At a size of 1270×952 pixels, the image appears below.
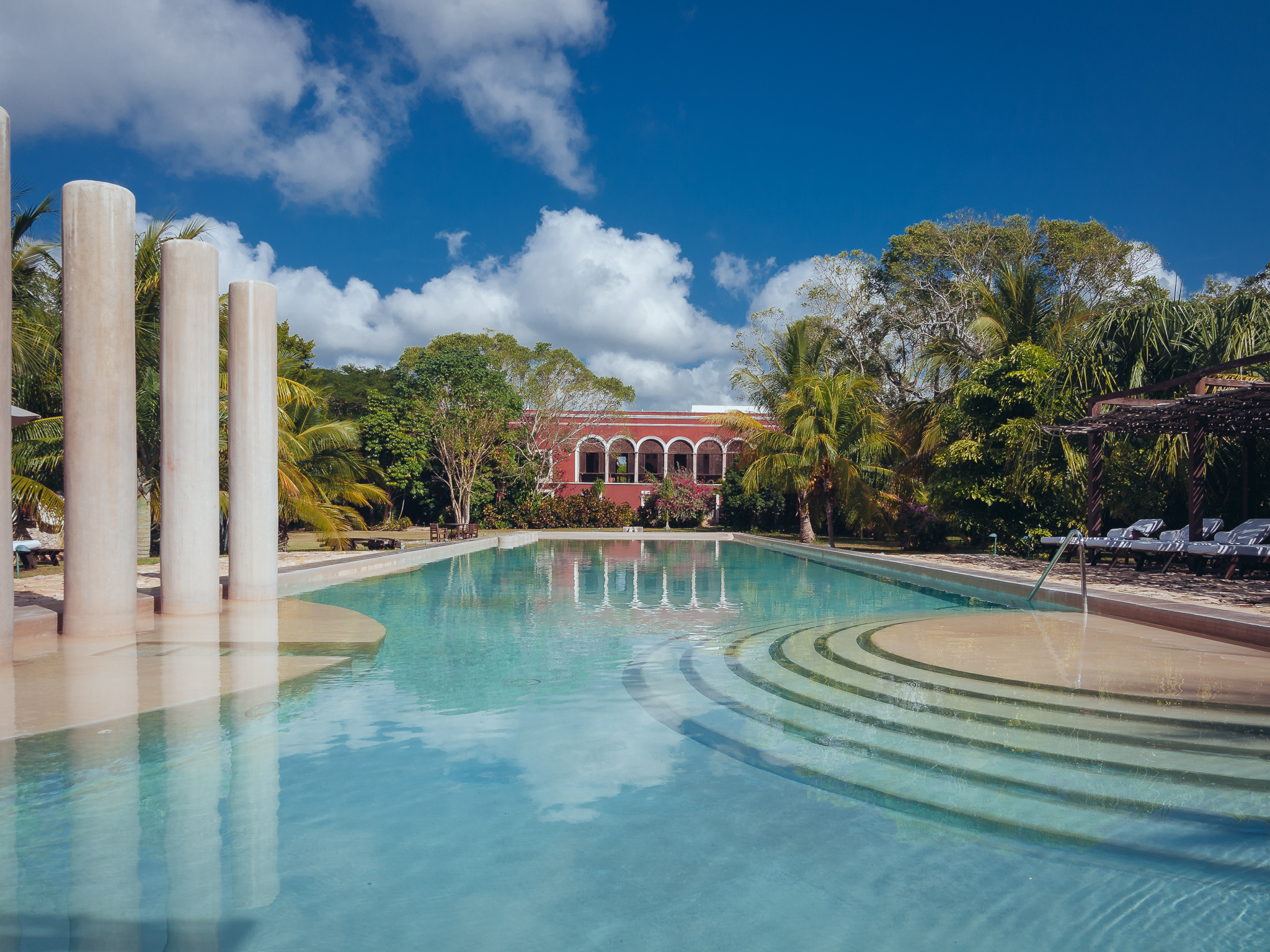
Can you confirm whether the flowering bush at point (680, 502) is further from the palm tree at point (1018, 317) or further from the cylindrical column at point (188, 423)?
the cylindrical column at point (188, 423)

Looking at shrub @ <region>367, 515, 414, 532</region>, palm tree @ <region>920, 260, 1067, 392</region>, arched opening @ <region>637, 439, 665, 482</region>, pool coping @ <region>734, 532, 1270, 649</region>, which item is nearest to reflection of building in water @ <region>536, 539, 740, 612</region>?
pool coping @ <region>734, 532, 1270, 649</region>

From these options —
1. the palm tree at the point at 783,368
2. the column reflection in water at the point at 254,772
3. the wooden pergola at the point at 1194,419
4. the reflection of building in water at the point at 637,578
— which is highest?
the palm tree at the point at 783,368

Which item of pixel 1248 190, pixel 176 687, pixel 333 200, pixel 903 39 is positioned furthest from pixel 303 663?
pixel 1248 190

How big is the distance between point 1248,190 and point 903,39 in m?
11.3

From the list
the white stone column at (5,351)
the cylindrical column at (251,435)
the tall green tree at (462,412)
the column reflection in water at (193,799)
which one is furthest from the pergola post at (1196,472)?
the tall green tree at (462,412)

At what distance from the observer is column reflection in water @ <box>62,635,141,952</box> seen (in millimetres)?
2338

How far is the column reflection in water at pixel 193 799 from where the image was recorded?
7.80 feet

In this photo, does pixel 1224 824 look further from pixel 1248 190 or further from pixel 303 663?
pixel 1248 190

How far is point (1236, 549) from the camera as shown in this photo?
9711mm

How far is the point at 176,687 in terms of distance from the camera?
4.82m

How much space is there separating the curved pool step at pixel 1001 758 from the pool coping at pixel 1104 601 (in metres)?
2.60

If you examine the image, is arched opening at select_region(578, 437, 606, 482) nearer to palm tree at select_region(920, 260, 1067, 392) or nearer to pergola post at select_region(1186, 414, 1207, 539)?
palm tree at select_region(920, 260, 1067, 392)

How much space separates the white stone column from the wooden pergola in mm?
11603

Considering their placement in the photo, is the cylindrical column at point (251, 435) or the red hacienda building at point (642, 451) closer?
the cylindrical column at point (251, 435)
